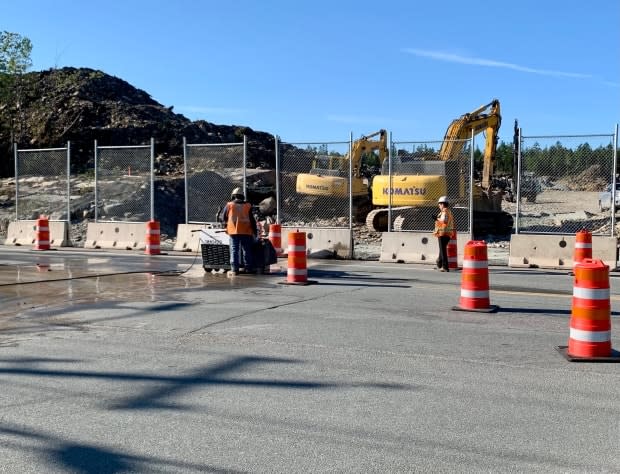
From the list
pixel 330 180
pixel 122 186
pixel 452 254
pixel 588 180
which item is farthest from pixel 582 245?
pixel 122 186

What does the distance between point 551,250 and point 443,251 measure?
9.29 feet

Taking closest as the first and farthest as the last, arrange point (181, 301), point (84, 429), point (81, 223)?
point (84, 429)
point (181, 301)
point (81, 223)

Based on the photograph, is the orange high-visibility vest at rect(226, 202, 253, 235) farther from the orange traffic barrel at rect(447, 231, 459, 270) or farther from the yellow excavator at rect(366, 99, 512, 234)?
the yellow excavator at rect(366, 99, 512, 234)

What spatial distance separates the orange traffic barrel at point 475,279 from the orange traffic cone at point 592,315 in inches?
108

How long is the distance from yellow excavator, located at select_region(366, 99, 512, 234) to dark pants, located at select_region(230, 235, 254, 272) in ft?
21.0

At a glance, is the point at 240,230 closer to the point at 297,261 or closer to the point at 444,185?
the point at 297,261

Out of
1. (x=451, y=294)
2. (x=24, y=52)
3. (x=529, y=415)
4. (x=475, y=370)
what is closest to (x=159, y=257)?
(x=451, y=294)

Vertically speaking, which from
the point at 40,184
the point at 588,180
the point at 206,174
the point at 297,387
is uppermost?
the point at 206,174

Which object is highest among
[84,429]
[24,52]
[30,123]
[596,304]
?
[24,52]

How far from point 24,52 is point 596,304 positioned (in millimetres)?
42878

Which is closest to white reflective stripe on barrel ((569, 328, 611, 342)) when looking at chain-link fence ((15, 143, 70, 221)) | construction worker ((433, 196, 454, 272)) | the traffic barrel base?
the traffic barrel base

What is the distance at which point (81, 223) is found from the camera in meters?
26.9

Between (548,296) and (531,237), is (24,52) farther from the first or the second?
(548,296)

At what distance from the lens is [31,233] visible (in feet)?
79.7
